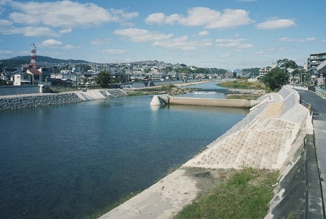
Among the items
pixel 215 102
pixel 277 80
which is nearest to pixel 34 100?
pixel 215 102

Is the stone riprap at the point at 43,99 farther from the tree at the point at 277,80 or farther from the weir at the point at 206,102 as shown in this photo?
the tree at the point at 277,80

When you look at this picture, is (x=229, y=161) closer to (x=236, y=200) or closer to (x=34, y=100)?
(x=236, y=200)

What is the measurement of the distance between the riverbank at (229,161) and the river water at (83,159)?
4.79ft

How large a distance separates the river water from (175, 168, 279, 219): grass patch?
3536 mm

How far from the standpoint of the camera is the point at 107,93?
65.2m

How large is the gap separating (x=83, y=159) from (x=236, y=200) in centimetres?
1028

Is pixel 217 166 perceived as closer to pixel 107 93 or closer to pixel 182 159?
pixel 182 159

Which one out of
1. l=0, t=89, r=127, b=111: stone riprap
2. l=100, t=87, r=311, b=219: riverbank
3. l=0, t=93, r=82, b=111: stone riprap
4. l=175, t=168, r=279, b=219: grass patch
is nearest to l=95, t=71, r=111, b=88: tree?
l=0, t=89, r=127, b=111: stone riprap

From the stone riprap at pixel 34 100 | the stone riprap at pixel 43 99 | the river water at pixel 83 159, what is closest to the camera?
the river water at pixel 83 159

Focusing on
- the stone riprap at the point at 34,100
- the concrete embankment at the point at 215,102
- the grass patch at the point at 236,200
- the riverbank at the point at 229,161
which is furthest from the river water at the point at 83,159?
the concrete embankment at the point at 215,102

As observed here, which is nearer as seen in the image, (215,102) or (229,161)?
(229,161)

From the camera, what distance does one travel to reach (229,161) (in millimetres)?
14508

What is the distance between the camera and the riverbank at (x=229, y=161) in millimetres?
10117

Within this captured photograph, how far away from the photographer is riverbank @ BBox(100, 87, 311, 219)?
1012 centimetres
